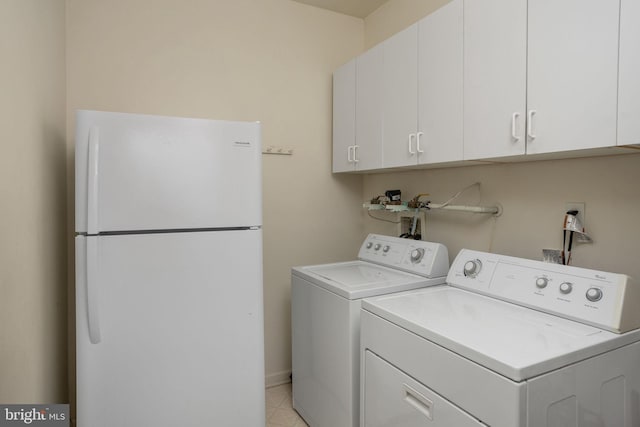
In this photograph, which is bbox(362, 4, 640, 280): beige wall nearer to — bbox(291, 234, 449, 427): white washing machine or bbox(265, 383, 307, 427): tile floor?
bbox(291, 234, 449, 427): white washing machine

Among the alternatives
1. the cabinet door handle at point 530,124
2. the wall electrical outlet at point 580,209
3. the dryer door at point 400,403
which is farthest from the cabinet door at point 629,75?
the dryer door at point 400,403

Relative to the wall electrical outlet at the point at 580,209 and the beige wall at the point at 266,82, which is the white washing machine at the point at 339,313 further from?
the wall electrical outlet at the point at 580,209

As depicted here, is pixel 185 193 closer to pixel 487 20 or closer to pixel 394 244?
pixel 394 244

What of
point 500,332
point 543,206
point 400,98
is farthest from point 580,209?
point 400,98

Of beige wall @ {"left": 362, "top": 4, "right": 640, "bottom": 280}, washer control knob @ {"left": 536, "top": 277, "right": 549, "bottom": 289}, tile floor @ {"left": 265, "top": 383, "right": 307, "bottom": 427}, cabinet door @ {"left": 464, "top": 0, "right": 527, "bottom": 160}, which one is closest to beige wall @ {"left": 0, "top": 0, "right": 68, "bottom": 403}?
tile floor @ {"left": 265, "top": 383, "right": 307, "bottom": 427}

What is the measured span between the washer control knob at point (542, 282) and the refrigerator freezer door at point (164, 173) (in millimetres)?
1176

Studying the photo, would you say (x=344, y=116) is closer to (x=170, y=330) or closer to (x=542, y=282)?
(x=542, y=282)

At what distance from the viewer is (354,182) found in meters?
2.74

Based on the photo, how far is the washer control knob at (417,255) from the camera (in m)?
1.93

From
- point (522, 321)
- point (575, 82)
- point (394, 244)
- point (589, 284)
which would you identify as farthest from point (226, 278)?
point (575, 82)

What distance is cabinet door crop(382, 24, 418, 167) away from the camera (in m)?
1.82

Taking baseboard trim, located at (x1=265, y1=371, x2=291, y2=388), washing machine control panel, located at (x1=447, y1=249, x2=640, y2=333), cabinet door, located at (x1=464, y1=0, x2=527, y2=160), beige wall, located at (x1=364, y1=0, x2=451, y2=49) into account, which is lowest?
baseboard trim, located at (x1=265, y1=371, x2=291, y2=388)

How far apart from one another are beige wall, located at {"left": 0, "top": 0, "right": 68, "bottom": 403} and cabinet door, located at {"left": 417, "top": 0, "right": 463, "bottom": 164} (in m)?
1.62

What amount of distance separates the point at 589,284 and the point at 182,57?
7.54ft
